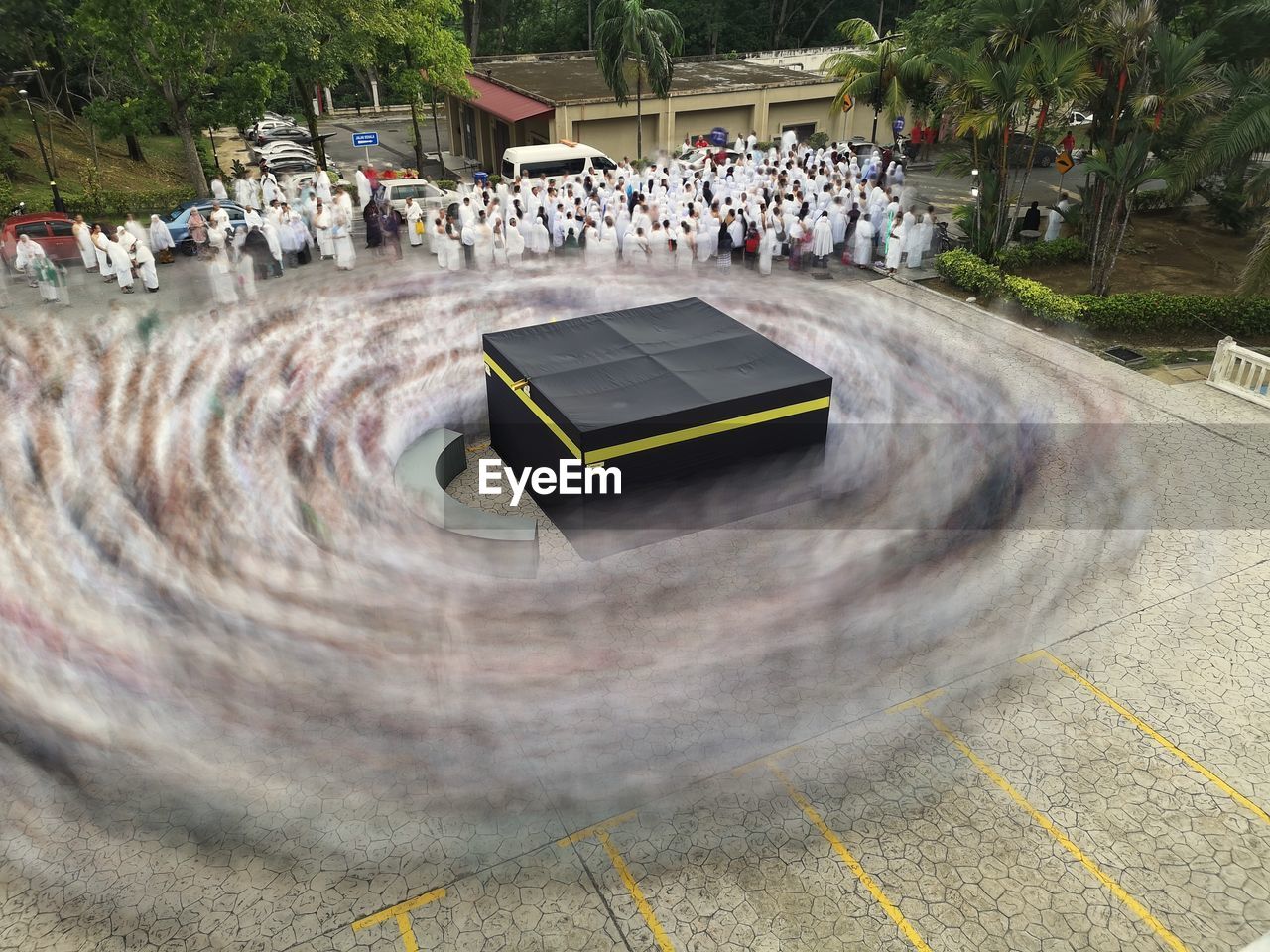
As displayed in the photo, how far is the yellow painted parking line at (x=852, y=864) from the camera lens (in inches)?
260

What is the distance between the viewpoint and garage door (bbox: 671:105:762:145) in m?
33.7

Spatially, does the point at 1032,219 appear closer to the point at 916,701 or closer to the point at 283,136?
the point at 916,701

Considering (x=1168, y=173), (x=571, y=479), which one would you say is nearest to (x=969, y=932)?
(x=571, y=479)

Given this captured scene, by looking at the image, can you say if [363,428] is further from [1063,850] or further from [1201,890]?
[1201,890]

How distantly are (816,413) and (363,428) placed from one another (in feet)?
20.7

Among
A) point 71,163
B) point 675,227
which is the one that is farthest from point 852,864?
point 71,163

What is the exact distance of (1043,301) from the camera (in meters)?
17.4

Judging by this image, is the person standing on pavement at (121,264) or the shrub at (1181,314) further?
the person standing on pavement at (121,264)

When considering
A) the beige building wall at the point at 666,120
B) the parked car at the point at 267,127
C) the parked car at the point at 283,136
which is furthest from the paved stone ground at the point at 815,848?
the parked car at the point at 267,127

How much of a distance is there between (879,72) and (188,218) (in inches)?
762

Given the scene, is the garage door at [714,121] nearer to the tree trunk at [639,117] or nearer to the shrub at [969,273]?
the tree trunk at [639,117]

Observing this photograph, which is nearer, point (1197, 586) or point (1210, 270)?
point (1197, 586)

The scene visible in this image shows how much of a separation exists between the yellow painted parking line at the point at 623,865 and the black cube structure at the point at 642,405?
442 cm

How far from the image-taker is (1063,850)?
7.19 m
